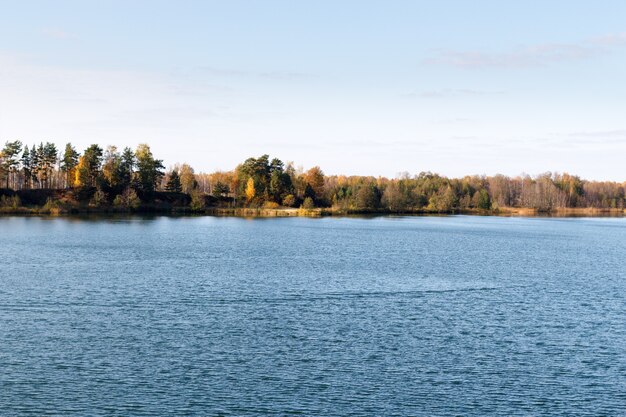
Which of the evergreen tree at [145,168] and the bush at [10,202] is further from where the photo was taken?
the evergreen tree at [145,168]

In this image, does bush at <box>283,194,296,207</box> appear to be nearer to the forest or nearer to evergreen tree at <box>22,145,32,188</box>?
the forest

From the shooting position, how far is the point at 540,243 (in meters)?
83.1

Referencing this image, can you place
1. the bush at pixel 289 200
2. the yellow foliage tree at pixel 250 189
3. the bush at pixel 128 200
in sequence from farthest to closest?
the bush at pixel 289 200 → the yellow foliage tree at pixel 250 189 → the bush at pixel 128 200

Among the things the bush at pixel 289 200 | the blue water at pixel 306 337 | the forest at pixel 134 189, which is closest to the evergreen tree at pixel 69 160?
the forest at pixel 134 189

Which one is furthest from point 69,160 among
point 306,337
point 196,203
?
point 306,337

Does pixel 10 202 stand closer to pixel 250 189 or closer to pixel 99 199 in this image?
pixel 99 199

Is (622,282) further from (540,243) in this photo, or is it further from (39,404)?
(39,404)

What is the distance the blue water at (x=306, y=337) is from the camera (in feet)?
69.5

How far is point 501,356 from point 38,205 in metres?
134

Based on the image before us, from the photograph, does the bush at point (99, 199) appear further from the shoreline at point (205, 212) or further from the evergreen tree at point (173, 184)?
the evergreen tree at point (173, 184)

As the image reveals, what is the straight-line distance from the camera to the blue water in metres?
21.2

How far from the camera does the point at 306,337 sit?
94.0ft

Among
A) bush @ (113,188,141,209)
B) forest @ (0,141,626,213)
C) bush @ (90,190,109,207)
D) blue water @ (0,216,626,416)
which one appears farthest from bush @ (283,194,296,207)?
blue water @ (0,216,626,416)

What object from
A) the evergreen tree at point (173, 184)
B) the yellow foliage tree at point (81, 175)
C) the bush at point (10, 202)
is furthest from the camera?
the evergreen tree at point (173, 184)
